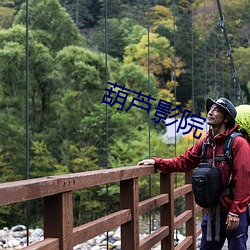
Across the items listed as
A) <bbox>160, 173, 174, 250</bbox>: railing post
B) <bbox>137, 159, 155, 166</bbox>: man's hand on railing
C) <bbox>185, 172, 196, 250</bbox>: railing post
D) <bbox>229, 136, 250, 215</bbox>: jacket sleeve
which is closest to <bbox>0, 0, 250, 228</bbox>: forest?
<bbox>185, 172, 196, 250</bbox>: railing post

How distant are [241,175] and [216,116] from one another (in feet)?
0.70

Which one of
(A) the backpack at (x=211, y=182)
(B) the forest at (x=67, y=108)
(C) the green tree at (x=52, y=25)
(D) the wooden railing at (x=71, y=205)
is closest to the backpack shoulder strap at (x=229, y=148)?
(A) the backpack at (x=211, y=182)

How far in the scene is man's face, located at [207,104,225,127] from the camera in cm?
184

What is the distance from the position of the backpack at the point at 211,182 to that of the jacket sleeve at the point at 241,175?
24 millimetres

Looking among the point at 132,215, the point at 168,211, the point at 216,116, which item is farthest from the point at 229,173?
the point at 168,211

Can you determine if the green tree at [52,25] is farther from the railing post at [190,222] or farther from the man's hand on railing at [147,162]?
the man's hand on railing at [147,162]

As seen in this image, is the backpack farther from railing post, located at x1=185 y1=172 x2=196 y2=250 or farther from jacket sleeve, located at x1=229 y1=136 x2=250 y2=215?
railing post, located at x1=185 y1=172 x2=196 y2=250

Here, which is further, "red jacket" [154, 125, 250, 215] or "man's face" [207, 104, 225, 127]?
"man's face" [207, 104, 225, 127]

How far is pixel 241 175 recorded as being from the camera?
1733mm

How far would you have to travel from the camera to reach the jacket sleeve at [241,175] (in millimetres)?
1737

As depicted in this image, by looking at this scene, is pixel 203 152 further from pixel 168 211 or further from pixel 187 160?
pixel 168 211

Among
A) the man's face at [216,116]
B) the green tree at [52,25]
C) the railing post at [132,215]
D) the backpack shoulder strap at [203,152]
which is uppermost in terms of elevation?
the green tree at [52,25]

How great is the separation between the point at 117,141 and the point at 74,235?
13.0 metres

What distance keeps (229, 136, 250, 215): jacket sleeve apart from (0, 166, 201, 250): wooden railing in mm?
312
